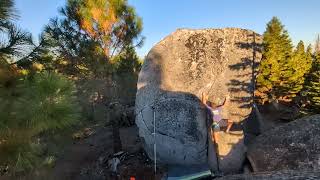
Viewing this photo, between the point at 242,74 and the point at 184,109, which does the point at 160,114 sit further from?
the point at 242,74

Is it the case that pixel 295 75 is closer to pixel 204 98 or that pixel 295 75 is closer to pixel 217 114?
pixel 204 98

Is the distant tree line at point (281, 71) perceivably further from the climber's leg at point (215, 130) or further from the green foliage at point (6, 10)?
the green foliage at point (6, 10)

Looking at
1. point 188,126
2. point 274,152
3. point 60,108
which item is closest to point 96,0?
point 188,126

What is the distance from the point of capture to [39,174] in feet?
18.7

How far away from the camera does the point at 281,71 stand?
16.1m

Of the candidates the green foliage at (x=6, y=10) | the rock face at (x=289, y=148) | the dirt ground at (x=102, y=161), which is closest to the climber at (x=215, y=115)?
the rock face at (x=289, y=148)

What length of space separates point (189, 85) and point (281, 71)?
7.43m

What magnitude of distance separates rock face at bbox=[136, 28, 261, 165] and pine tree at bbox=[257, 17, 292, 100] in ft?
19.1

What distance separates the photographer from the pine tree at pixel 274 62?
15820mm

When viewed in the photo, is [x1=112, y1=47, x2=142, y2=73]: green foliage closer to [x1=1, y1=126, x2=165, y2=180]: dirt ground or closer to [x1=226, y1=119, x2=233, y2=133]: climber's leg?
[x1=1, y1=126, x2=165, y2=180]: dirt ground

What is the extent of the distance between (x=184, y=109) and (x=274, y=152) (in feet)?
9.03

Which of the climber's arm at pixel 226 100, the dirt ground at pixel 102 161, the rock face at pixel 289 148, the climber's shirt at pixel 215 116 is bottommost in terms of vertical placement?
the dirt ground at pixel 102 161

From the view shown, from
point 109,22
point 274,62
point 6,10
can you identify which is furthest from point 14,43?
point 274,62

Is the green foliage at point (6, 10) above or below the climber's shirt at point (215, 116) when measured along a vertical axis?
above
